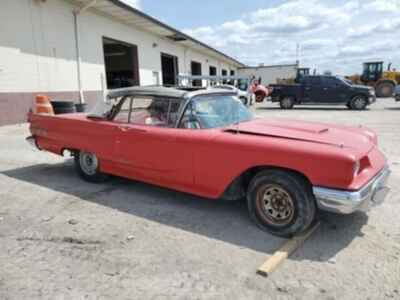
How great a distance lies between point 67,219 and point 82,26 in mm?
12307

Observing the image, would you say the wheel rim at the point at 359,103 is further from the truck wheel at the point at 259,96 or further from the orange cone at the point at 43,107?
the orange cone at the point at 43,107

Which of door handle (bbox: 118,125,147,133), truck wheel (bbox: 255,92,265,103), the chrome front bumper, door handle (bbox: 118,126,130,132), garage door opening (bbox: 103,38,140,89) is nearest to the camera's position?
the chrome front bumper

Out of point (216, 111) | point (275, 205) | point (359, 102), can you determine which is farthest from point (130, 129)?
point (359, 102)

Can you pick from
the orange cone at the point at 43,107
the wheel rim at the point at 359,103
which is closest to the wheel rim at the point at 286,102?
the wheel rim at the point at 359,103

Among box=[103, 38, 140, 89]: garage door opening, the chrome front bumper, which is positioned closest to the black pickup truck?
box=[103, 38, 140, 89]: garage door opening

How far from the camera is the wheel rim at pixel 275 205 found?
316 centimetres

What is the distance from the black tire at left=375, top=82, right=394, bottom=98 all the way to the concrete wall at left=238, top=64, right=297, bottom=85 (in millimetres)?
20939

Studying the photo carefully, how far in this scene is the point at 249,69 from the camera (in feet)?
166

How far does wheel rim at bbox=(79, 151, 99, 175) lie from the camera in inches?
194

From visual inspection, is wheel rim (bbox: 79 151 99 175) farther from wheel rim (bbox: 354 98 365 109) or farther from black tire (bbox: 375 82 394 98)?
black tire (bbox: 375 82 394 98)

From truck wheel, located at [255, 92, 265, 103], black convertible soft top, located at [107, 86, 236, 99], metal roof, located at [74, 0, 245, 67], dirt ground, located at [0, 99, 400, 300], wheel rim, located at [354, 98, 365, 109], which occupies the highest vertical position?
metal roof, located at [74, 0, 245, 67]

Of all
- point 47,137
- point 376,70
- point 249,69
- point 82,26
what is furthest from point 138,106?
point 249,69

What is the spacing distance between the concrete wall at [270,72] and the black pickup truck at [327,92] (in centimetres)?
3096

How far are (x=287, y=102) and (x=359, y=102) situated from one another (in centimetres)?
382
